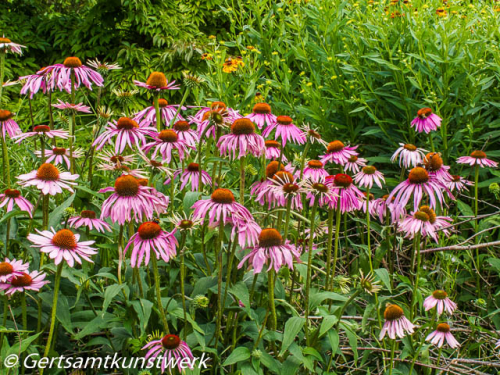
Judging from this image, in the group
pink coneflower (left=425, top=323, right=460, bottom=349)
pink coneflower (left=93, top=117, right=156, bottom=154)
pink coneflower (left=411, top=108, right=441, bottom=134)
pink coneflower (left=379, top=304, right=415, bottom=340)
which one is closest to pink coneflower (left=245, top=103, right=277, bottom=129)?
pink coneflower (left=93, top=117, right=156, bottom=154)

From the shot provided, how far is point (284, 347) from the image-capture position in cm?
134

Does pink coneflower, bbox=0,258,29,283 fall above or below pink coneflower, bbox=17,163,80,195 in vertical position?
below

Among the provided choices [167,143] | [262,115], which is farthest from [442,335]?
[167,143]

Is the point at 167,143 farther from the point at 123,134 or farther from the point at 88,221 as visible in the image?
the point at 88,221

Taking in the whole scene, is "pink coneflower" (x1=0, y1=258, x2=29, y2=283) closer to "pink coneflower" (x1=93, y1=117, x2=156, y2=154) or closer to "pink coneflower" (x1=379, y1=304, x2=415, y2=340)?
"pink coneflower" (x1=93, y1=117, x2=156, y2=154)

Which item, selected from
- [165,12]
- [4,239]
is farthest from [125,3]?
[4,239]

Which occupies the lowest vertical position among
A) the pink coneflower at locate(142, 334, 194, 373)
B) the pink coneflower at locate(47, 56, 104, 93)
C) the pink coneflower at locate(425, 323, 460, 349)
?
the pink coneflower at locate(425, 323, 460, 349)

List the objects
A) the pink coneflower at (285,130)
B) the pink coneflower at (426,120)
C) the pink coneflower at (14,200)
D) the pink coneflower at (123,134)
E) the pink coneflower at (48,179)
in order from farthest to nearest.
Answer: the pink coneflower at (426,120), the pink coneflower at (285,130), the pink coneflower at (123,134), the pink coneflower at (14,200), the pink coneflower at (48,179)

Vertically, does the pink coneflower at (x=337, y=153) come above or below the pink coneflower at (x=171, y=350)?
above

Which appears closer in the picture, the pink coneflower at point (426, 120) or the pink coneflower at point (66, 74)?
the pink coneflower at point (66, 74)

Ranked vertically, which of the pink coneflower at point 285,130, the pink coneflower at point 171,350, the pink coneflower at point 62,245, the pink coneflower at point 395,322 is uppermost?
the pink coneflower at point 285,130

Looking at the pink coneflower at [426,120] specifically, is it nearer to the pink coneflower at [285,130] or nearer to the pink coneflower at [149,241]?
the pink coneflower at [285,130]

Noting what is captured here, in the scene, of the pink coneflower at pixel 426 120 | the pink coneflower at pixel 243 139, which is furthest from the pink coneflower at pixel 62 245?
the pink coneflower at pixel 426 120

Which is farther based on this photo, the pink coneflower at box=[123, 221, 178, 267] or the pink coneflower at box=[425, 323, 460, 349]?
the pink coneflower at box=[425, 323, 460, 349]
